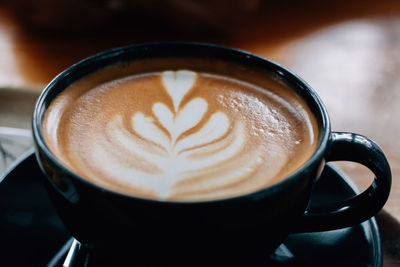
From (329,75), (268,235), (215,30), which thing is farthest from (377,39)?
(268,235)

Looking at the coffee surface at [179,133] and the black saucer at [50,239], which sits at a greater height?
the coffee surface at [179,133]

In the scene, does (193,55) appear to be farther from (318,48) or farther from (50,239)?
(318,48)

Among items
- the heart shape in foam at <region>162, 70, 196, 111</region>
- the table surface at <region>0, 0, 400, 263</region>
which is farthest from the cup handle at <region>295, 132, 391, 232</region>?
the table surface at <region>0, 0, 400, 263</region>

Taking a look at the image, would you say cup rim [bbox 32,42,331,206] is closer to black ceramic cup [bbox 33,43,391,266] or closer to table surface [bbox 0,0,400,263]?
black ceramic cup [bbox 33,43,391,266]

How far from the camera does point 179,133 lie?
681mm

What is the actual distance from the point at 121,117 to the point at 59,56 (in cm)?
86

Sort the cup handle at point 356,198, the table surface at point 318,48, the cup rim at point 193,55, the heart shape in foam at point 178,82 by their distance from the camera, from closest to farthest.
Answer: the cup rim at point 193,55
the cup handle at point 356,198
the heart shape in foam at point 178,82
the table surface at point 318,48

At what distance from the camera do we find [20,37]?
1.57 m

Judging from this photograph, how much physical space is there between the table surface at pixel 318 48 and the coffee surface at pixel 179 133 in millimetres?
481

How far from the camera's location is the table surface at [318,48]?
1.26 m

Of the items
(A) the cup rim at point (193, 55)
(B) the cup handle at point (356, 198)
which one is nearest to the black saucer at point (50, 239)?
(B) the cup handle at point (356, 198)

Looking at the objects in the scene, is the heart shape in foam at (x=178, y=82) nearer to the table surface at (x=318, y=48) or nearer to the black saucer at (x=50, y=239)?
the black saucer at (x=50, y=239)

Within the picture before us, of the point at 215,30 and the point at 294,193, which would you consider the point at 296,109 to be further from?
the point at 215,30

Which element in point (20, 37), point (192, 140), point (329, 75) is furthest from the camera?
point (20, 37)
